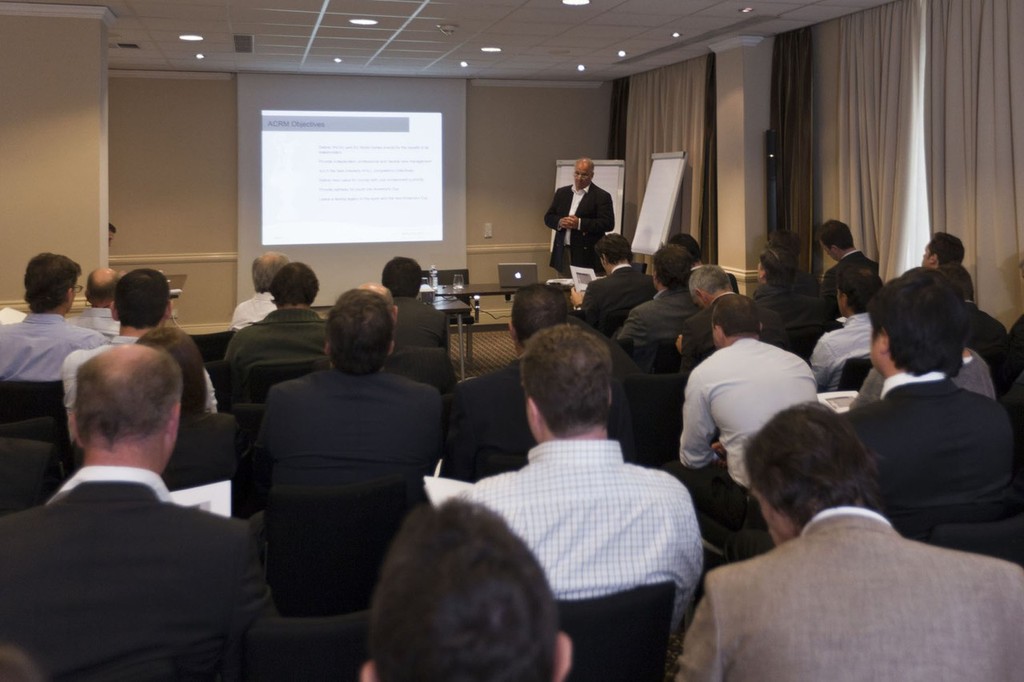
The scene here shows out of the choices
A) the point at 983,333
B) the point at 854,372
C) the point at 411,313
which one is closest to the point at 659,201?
the point at 411,313

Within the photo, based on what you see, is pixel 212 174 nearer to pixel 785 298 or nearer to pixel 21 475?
pixel 785 298

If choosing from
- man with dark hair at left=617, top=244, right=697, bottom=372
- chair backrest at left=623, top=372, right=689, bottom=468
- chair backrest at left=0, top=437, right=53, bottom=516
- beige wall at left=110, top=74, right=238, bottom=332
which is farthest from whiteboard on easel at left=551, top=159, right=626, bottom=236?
chair backrest at left=0, top=437, right=53, bottom=516

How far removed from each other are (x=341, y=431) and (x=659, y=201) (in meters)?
7.87

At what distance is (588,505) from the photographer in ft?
6.05

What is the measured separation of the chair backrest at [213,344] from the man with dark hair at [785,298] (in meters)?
2.95

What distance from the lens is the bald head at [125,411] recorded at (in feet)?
5.87

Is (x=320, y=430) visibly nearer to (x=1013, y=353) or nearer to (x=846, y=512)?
Result: (x=846, y=512)

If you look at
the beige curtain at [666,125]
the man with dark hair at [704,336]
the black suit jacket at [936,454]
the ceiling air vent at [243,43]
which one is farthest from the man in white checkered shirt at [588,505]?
the beige curtain at [666,125]

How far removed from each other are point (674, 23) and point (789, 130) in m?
1.55

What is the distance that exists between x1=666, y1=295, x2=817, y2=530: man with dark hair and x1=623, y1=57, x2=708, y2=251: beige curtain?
6.48 m

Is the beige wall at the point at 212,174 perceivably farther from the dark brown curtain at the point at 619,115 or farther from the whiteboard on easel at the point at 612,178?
the whiteboard on easel at the point at 612,178

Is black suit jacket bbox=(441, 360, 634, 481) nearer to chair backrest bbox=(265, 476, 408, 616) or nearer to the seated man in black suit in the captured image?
chair backrest bbox=(265, 476, 408, 616)

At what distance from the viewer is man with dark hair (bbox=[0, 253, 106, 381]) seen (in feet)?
13.5

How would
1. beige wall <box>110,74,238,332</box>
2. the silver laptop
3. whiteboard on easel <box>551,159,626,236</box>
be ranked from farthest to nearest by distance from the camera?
whiteboard on easel <box>551,159,626,236</box> → beige wall <box>110,74,238,332</box> → the silver laptop
